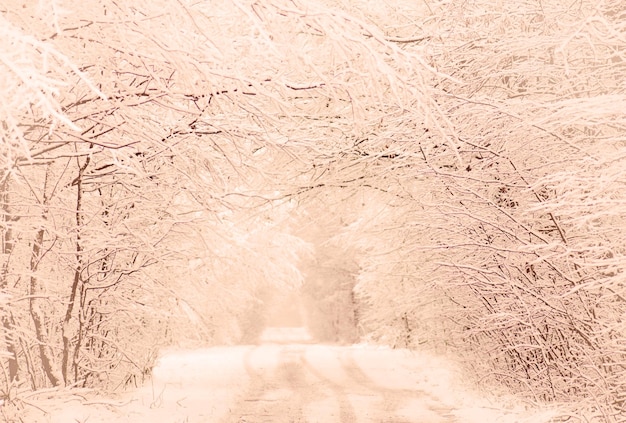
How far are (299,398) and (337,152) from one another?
568cm

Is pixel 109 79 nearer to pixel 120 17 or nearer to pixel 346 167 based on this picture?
pixel 120 17

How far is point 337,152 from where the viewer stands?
28.0ft

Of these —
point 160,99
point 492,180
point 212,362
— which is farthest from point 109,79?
point 212,362

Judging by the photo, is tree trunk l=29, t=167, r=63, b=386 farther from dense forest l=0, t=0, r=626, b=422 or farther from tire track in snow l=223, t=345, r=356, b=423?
tire track in snow l=223, t=345, r=356, b=423

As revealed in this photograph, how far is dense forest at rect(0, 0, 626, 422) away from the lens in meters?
4.48

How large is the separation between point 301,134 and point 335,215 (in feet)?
6.06

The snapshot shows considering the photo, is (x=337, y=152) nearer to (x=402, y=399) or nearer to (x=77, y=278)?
(x=77, y=278)

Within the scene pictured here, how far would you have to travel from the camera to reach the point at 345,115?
8.38 m

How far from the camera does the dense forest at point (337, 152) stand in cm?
448

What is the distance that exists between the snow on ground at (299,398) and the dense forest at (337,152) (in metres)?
0.80

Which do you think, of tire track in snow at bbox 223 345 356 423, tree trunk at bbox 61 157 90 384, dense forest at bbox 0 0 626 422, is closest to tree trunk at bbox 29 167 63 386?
dense forest at bbox 0 0 626 422

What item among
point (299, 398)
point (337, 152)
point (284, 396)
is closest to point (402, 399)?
point (299, 398)

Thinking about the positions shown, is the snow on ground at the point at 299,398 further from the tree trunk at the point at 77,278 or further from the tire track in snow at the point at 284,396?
the tree trunk at the point at 77,278

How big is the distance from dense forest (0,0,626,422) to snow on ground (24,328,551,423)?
31.5 inches
